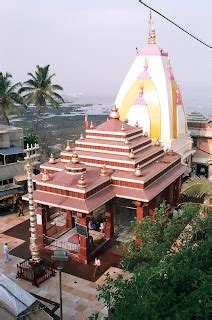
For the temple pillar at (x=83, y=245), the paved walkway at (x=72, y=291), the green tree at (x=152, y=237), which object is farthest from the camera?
the temple pillar at (x=83, y=245)

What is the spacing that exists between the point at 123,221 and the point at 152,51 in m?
14.2

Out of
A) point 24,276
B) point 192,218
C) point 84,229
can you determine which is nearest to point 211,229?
point 192,218

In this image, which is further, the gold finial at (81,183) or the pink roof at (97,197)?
the gold finial at (81,183)

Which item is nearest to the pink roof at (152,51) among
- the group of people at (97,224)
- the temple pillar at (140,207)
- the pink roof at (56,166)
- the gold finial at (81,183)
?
the pink roof at (56,166)

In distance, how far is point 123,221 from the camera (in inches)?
1059

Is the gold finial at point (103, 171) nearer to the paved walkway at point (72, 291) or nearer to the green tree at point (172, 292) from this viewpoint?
the paved walkway at point (72, 291)

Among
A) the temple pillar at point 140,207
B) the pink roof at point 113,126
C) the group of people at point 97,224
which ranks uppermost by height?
the pink roof at point 113,126

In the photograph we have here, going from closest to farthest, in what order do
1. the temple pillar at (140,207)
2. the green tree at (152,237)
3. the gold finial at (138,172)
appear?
1. the green tree at (152,237)
2. the temple pillar at (140,207)
3. the gold finial at (138,172)

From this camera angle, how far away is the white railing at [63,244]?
2244 cm

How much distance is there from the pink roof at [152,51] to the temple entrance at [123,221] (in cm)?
1236

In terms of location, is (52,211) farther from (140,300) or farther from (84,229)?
(140,300)

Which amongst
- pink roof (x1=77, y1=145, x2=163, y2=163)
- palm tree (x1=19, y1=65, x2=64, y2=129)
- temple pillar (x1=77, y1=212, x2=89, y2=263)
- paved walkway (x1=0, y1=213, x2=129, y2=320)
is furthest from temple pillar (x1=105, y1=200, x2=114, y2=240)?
palm tree (x1=19, y1=65, x2=64, y2=129)

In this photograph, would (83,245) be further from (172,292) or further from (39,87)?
(39,87)

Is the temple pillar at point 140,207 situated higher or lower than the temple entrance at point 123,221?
higher
